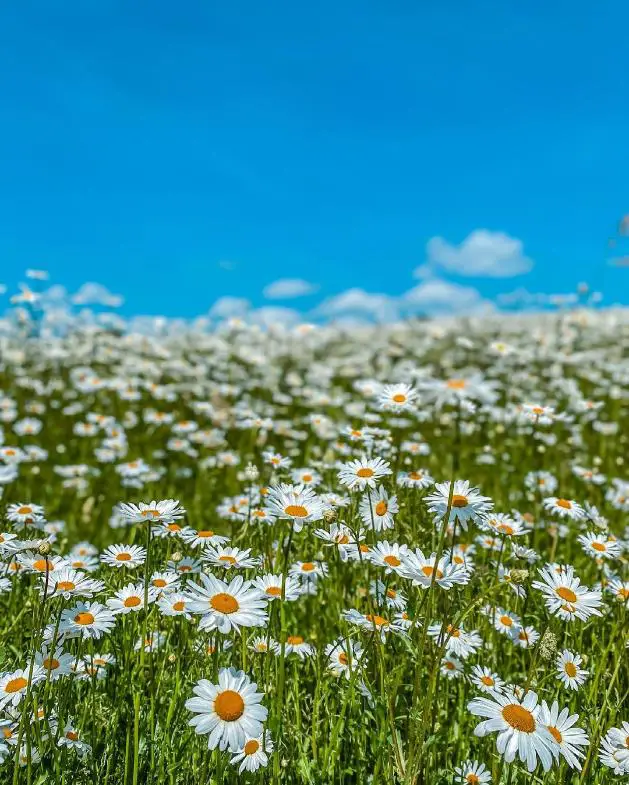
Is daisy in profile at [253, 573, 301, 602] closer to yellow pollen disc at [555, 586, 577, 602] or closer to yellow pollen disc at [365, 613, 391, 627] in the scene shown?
yellow pollen disc at [365, 613, 391, 627]

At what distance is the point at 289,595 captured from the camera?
200 cm

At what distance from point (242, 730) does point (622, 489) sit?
456 cm

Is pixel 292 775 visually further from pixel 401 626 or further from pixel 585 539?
pixel 585 539

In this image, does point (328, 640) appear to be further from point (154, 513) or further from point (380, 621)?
point (154, 513)

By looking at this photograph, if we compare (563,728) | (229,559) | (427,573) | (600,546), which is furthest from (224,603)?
(600,546)

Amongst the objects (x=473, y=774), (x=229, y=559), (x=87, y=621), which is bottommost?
(x=473, y=774)

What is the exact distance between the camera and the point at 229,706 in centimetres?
140

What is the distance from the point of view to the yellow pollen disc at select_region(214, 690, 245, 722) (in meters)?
1.38

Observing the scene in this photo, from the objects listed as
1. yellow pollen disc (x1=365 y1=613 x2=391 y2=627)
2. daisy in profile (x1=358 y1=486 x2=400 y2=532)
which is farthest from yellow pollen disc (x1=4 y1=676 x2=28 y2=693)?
daisy in profile (x1=358 y1=486 x2=400 y2=532)

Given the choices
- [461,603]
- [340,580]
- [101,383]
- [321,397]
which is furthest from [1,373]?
[461,603]

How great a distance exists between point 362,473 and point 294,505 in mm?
389

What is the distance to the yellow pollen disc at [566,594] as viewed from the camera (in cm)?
201

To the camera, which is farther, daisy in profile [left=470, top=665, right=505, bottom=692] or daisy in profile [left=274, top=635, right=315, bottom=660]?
daisy in profile [left=274, top=635, right=315, bottom=660]

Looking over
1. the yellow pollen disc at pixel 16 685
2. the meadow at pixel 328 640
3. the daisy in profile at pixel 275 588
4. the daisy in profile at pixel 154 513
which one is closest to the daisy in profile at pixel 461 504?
the meadow at pixel 328 640
